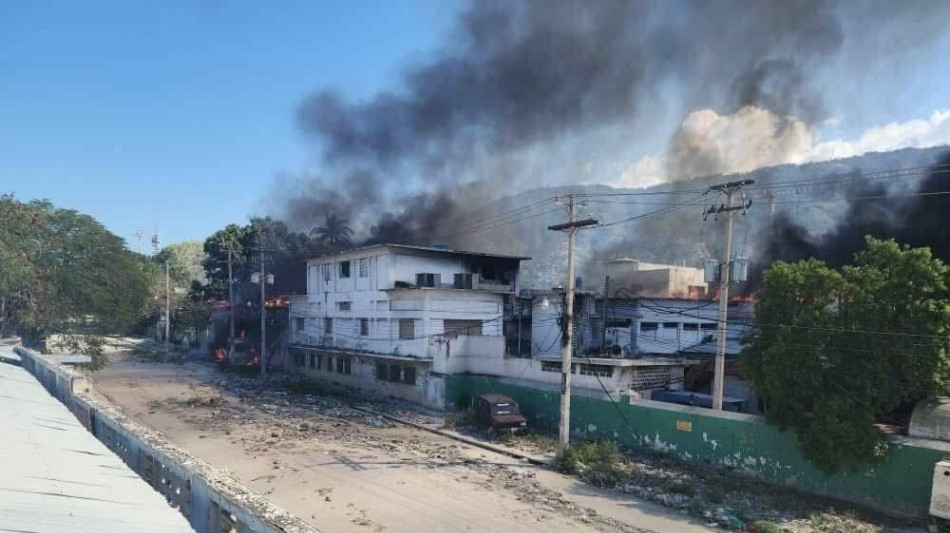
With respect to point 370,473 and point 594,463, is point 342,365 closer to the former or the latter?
point 370,473

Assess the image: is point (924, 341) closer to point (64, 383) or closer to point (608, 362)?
point (608, 362)

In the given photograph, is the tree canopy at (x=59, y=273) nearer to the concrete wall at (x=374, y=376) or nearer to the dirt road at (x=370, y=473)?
the dirt road at (x=370, y=473)

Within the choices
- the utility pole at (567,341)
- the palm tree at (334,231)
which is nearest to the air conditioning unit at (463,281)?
the utility pole at (567,341)

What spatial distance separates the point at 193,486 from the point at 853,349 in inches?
542

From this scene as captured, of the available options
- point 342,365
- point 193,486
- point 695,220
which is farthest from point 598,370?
point 695,220

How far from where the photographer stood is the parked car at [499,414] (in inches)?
789

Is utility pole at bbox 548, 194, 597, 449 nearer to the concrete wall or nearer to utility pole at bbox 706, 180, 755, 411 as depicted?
utility pole at bbox 706, 180, 755, 411

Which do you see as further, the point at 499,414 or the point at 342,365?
the point at 342,365

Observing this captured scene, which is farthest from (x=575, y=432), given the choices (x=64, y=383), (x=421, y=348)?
(x=64, y=383)

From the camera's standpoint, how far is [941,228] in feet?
89.1

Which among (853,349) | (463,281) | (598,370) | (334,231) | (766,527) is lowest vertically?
(766,527)

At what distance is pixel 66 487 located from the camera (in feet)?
15.8

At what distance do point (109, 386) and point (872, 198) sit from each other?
4585cm

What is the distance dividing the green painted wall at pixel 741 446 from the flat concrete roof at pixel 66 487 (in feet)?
47.2
